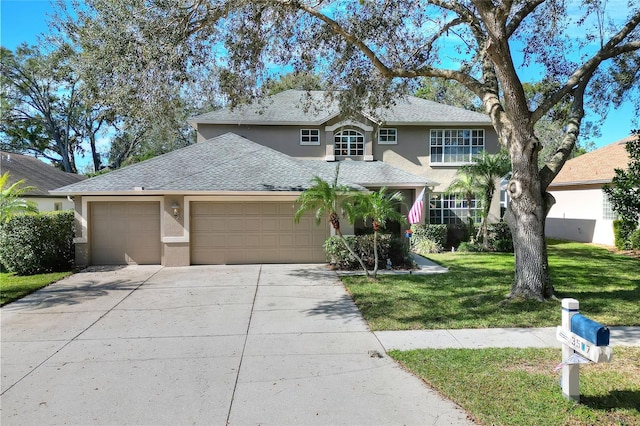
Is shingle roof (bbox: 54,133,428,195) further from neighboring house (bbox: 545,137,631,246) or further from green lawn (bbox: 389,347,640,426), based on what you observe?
neighboring house (bbox: 545,137,631,246)

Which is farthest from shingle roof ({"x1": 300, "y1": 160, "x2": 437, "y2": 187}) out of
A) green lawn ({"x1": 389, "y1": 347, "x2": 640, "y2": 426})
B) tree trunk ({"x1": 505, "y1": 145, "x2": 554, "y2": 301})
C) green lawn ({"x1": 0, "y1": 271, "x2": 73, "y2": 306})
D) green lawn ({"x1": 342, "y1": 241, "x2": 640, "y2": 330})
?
green lawn ({"x1": 389, "y1": 347, "x2": 640, "y2": 426})

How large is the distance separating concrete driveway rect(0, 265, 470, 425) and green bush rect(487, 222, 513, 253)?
11.0 metres

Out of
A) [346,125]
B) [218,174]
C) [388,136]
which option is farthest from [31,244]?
[388,136]

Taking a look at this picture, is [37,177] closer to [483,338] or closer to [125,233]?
[125,233]

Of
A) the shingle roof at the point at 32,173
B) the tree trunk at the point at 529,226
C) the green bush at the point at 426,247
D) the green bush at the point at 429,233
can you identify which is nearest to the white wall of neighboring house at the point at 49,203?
the shingle roof at the point at 32,173

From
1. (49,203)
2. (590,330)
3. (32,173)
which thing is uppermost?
(32,173)

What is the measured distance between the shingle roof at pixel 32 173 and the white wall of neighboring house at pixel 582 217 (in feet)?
92.2

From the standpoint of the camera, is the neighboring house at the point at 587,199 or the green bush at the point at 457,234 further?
the neighboring house at the point at 587,199

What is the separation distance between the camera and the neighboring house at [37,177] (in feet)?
74.6

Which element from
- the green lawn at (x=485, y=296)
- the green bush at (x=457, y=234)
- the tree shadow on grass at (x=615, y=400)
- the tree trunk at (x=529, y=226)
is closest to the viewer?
the tree shadow on grass at (x=615, y=400)

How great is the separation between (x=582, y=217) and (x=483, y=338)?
19668 millimetres

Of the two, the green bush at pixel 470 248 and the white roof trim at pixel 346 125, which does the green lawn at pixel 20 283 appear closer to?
the white roof trim at pixel 346 125

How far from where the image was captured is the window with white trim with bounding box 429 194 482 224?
20266 millimetres

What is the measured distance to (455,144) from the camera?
67.7 ft
